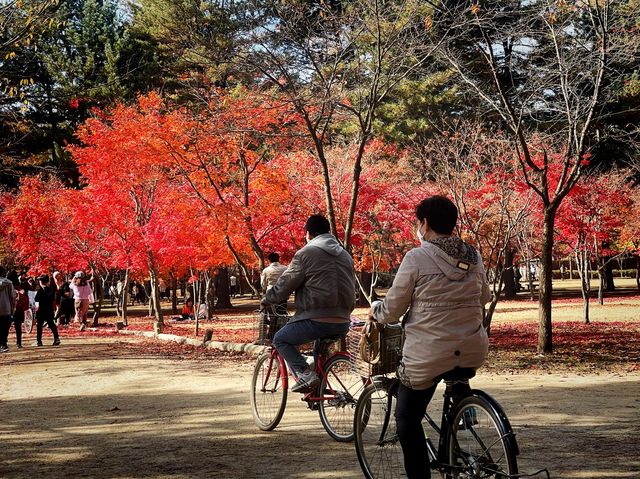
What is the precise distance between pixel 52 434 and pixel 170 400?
79.7 inches

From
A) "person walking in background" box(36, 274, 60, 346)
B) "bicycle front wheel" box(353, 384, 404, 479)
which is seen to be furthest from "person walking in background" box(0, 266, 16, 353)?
"bicycle front wheel" box(353, 384, 404, 479)

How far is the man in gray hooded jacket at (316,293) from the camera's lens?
19.6 ft

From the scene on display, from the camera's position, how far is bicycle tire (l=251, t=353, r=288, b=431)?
6609 millimetres

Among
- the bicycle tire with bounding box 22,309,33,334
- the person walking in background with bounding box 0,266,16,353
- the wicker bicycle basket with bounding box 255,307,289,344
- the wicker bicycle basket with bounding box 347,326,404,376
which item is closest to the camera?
the wicker bicycle basket with bounding box 347,326,404,376

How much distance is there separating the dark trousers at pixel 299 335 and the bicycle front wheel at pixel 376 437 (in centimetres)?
124

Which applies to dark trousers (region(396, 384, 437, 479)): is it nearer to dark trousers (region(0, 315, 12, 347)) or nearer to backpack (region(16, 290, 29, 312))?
dark trousers (region(0, 315, 12, 347))

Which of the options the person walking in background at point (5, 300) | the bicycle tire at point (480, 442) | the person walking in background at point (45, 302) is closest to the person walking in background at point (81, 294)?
the person walking in background at point (45, 302)

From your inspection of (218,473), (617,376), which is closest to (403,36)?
(617,376)

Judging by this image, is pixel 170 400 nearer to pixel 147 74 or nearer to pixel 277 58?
pixel 277 58

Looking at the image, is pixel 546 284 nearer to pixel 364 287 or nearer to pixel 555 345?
pixel 555 345

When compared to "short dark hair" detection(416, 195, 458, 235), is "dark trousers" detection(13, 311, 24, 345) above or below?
below

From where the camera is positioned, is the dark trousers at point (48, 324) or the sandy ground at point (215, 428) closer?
the sandy ground at point (215, 428)

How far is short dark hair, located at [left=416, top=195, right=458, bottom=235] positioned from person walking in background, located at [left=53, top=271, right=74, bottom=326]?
21.0 meters

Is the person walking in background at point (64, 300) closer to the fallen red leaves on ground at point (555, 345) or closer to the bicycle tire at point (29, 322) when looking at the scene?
the bicycle tire at point (29, 322)
